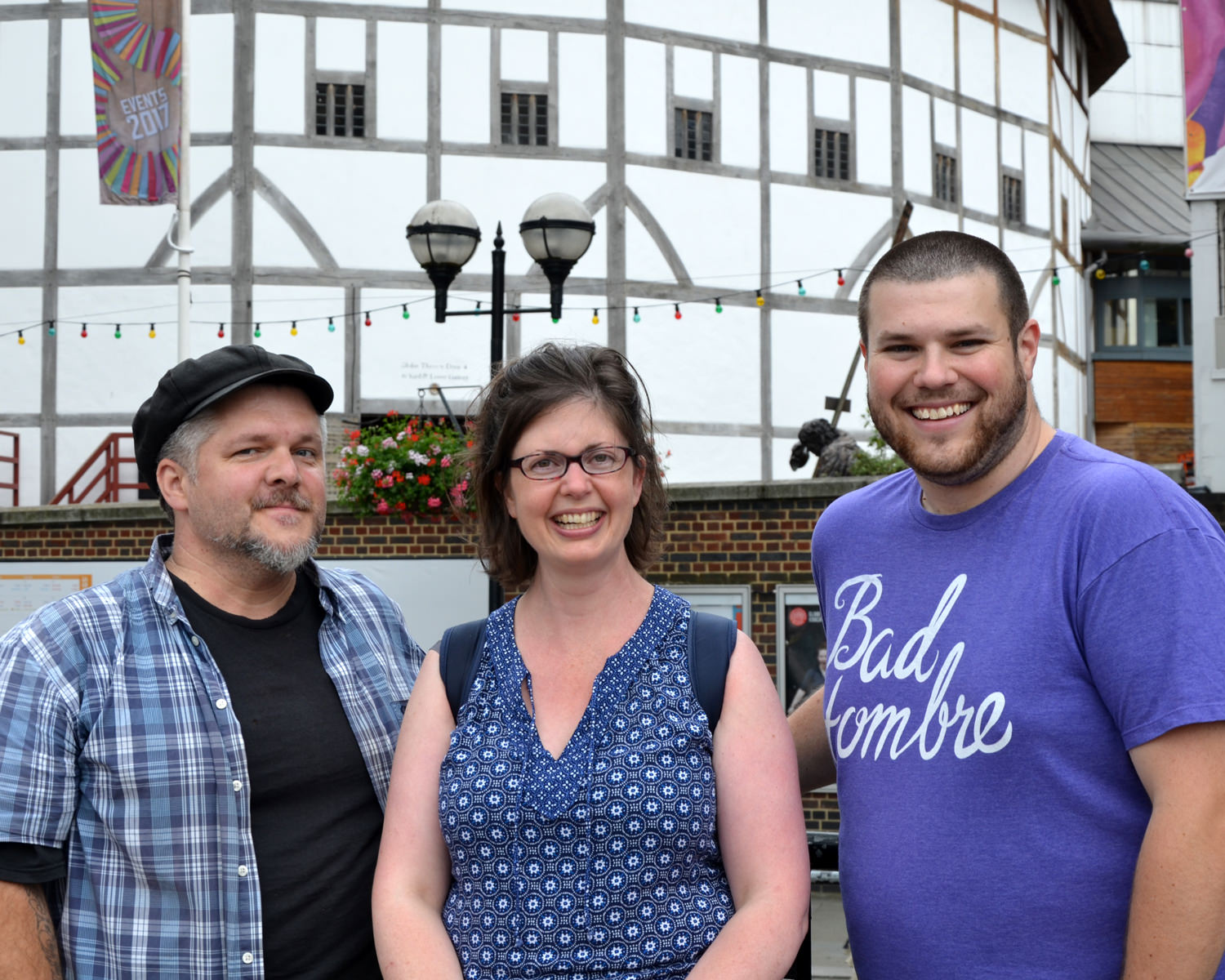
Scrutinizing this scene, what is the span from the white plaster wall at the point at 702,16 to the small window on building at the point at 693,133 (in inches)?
40.3

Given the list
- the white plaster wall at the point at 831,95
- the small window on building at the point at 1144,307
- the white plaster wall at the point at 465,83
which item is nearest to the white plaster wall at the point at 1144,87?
the small window on building at the point at 1144,307

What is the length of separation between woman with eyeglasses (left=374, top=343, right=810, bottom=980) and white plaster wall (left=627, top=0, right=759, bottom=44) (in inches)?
569

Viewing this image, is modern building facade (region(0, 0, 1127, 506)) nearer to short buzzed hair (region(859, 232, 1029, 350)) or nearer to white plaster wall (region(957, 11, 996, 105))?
white plaster wall (region(957, 11, 996, 105))

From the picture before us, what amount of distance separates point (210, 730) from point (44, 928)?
401 mm

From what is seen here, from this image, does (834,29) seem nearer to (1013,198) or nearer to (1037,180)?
(1013,198)

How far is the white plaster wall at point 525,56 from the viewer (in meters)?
15.1

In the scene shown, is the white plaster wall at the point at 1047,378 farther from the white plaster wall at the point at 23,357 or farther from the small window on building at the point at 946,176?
the white plaster wall at the point at 23,357

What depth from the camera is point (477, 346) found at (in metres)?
15.1

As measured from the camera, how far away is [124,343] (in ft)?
48.3

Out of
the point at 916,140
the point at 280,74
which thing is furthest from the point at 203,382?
the point at 916,140

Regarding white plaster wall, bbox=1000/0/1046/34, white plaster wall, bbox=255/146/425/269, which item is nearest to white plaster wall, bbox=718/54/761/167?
white plaster wall, bbox=255/146/425/269

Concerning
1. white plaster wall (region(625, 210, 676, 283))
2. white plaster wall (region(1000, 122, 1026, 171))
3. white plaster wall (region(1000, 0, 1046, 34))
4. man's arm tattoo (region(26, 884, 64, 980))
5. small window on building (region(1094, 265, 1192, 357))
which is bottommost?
man's arm tattoo (region(26, 884, 64, 980))

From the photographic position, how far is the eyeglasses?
208cm

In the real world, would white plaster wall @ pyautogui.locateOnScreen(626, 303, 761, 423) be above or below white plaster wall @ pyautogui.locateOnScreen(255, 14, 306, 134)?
below
